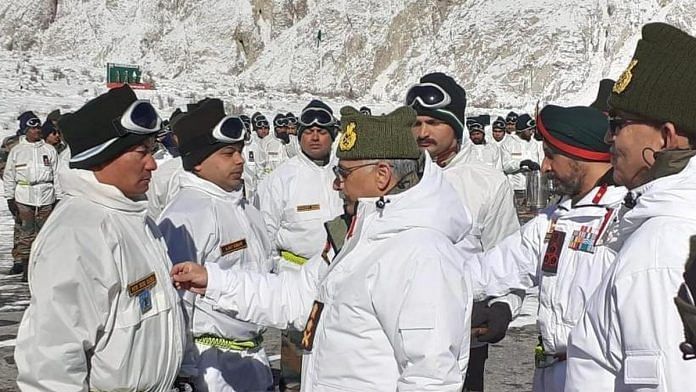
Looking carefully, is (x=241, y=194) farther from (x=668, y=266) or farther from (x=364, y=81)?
(x=364, y=81)

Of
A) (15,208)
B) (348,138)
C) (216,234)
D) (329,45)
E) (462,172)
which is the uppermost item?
(329,45)

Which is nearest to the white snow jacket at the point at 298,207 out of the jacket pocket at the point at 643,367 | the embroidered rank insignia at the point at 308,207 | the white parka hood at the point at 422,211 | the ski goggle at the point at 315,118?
the embroidered rank insignia at the point at 308,207

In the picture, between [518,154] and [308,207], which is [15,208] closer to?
[308,207]

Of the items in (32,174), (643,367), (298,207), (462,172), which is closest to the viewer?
(643,367)

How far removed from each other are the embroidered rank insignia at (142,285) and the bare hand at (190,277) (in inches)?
9.3

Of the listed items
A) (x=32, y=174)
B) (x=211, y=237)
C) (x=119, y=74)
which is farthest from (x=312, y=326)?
(x=119, y=74)

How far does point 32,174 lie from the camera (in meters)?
13.3

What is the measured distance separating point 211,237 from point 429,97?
1435 millimetres

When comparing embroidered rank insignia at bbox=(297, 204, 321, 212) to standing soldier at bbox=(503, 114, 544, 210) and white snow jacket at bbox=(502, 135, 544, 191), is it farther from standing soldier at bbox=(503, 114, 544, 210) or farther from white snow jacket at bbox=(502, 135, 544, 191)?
white snow jacket at bbox=(502, 135, 544, 191)

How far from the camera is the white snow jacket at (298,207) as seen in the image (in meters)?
7.49

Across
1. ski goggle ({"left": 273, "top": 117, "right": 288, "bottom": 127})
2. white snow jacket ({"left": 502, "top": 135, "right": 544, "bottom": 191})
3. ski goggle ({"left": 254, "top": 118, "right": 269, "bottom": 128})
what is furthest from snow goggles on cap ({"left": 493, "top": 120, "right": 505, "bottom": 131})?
ski goggle ({"left": 254, "top": 118, "right": 269, "bottom": 128})

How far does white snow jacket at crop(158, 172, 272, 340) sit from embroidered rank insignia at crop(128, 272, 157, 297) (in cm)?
102

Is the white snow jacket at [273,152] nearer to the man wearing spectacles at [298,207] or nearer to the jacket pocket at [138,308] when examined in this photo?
the man wearing spectacles at [298,207]

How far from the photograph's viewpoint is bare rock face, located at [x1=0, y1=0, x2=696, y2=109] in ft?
150
